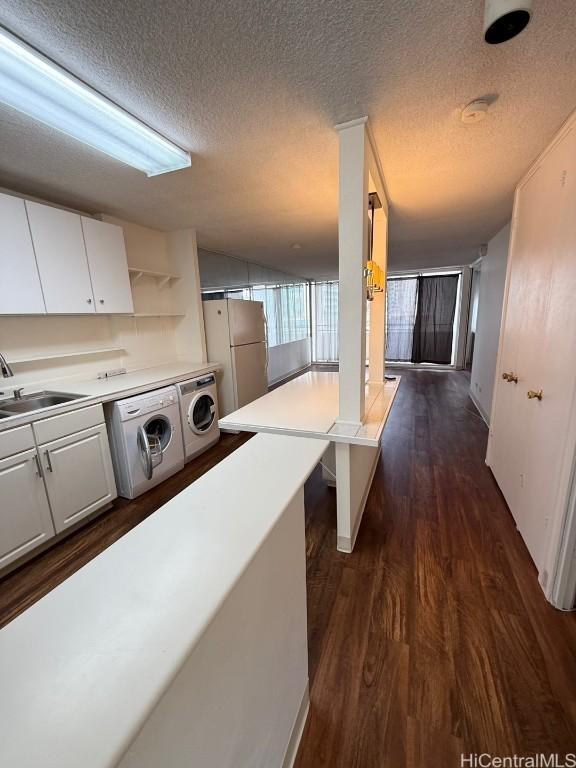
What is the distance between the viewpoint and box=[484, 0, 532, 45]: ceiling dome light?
866 mm

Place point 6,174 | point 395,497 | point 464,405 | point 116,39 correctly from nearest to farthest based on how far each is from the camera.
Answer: point 116,39
point 6,174
point 395,497
point 464,405

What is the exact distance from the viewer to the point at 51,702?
395mm

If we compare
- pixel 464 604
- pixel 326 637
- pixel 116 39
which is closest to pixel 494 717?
pixel 464 604

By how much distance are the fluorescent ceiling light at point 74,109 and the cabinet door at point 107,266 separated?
93cm

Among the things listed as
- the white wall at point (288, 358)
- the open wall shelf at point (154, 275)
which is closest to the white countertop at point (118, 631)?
the open wall shelf at point (154, 275)

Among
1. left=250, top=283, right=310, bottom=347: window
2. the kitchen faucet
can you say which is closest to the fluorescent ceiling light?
the kitchen faucet

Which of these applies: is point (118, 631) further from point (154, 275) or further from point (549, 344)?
Result: point (154, 275)

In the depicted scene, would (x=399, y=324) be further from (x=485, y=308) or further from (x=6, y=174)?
(x=6, y=174)

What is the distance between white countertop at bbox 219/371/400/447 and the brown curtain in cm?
535

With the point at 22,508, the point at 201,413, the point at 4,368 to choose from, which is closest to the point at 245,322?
the point at 201,413

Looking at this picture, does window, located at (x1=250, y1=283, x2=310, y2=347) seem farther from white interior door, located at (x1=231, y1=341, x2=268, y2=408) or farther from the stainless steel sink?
the stainless steel sink

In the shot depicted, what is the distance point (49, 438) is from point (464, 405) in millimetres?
4972

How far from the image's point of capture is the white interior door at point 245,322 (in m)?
3.71

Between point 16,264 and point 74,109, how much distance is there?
117 cm
